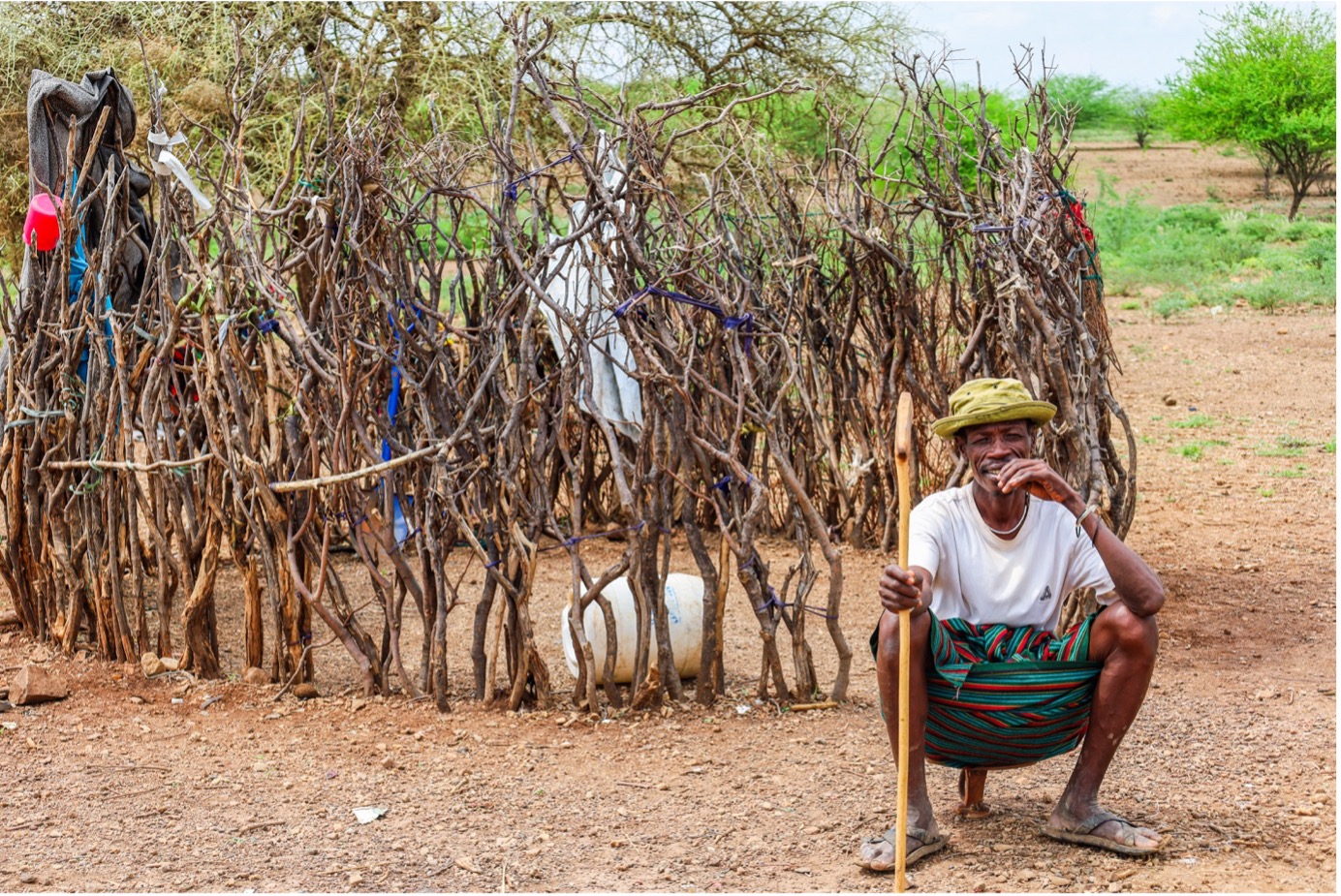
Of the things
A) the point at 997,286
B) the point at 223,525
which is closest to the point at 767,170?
the point at 997,286

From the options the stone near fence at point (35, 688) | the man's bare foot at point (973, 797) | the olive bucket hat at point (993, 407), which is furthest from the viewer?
the stone near fence at point (35, 688)

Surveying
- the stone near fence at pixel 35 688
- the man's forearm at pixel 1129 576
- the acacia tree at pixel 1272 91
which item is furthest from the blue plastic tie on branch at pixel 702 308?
the acacia tree at pixel 1272 91

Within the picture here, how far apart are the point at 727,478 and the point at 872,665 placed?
1.19 m

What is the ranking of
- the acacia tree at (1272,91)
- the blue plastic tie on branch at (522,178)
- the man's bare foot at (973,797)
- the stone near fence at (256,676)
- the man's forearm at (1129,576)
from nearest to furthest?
the man's forearm at (1129,576) < the man's bare foot at (973,797) < the blue plastic tie on branch at (522,178) < the stone near fence at (256,676) < the acacia tree at (1272,91)

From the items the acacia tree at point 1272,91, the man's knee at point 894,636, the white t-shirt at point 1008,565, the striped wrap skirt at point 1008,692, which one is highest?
the acacia tree at point 1272,91

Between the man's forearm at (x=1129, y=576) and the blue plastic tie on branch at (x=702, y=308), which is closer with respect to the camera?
the man's forearm at (x=1129, y=576)

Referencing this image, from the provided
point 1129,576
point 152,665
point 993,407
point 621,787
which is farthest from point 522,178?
point 152,665

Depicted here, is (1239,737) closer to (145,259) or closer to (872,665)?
(872,665)

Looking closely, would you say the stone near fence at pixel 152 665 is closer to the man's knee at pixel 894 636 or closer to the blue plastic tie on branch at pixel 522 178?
the blue plastic tie on branch at pixel 522 178

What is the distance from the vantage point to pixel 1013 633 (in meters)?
2.88

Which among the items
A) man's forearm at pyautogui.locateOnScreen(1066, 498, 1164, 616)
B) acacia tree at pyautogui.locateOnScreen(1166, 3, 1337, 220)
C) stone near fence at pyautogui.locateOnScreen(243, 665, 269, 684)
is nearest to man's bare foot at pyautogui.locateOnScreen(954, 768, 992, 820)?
man's forearm at pyautogui.locateOnScreen(1066, 498, 1164, 616)

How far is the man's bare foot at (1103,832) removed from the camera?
2768 millimetres

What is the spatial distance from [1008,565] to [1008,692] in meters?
0.29

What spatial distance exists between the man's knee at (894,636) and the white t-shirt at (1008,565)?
168 mm
